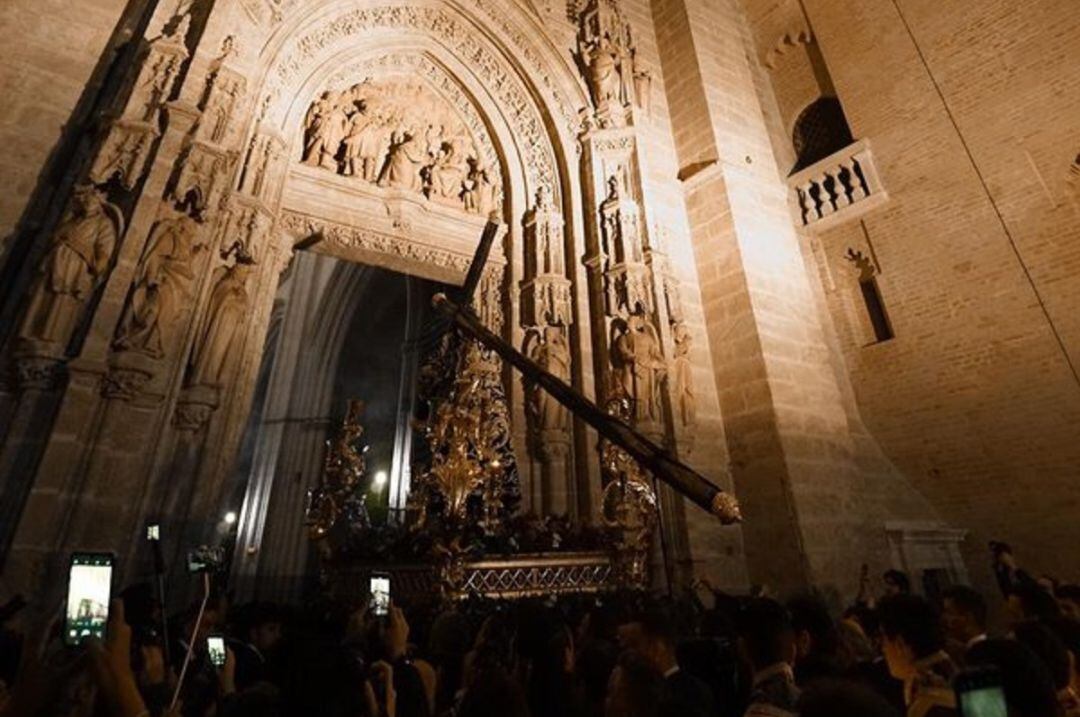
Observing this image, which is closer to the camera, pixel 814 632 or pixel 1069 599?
pixel 814 632

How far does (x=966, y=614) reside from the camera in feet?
8.71

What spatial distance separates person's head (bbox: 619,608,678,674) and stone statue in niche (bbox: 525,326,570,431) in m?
4.32

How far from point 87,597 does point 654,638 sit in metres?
1.97

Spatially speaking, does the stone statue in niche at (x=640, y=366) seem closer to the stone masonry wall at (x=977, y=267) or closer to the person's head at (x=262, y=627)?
the stone masonry wall at (x=977, y=267)

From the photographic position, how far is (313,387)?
12.4 metres

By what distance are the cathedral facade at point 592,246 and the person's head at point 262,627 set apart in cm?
180

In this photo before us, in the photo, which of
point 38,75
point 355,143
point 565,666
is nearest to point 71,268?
point 38,75

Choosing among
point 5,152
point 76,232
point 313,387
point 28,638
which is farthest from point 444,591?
point 313,387

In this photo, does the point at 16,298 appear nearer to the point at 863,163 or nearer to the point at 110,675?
the point at 110,675

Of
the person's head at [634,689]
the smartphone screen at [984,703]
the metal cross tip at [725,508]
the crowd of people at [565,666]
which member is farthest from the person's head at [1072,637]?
the smartphone screen at [984,703]

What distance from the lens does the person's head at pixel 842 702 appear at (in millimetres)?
1104

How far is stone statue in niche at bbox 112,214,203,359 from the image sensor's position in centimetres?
448

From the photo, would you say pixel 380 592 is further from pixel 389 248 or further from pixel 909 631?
pixel 389 248

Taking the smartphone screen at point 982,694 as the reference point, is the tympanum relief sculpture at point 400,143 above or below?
above
